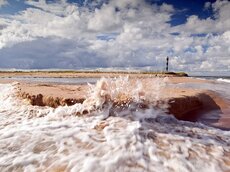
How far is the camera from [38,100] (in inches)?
228

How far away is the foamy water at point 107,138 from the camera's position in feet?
10.5

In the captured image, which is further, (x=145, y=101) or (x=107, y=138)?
(x=145, y=101)

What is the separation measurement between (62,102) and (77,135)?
1483mm

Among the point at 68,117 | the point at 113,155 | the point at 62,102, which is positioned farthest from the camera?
the point at 62,102

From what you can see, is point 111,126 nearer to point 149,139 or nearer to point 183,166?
point 149,139

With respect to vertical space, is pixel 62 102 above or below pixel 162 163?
above

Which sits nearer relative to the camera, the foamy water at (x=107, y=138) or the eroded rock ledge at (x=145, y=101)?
the foamy water at (x=107, y=138)

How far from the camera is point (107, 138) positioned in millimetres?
3932

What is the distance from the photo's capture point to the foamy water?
126 inches

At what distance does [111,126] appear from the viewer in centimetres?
439

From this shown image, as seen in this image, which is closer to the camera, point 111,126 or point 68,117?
point 111,126

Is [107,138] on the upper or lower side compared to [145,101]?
lower

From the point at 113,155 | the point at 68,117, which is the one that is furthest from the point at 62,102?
the point at 113,155

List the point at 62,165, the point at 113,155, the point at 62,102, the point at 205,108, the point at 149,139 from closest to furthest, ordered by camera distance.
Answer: the point at 62,165 → the point at 113,155 → the point at 149,139 → the point at 62,102 → the point at 205,108
